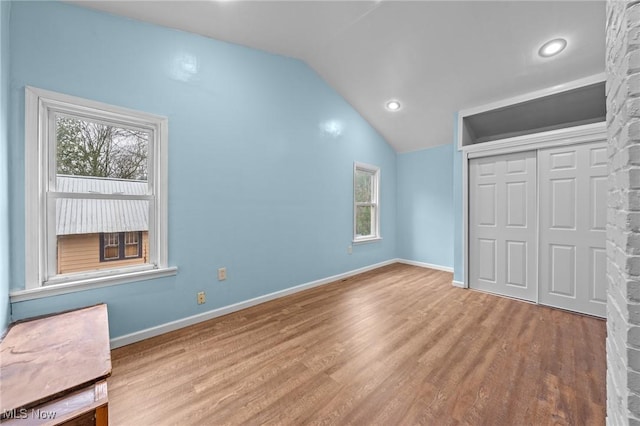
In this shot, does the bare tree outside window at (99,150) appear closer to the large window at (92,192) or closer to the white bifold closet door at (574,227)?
the large window at (92,192)

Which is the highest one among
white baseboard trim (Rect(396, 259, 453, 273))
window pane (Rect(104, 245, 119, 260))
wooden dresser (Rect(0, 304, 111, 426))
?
window pane (Rect(104, 245, 119, 260))

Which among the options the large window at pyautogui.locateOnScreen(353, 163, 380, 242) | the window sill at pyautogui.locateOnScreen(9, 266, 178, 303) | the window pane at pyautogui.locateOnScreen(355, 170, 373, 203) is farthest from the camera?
the window pane at pyautogui.locateOnScreen(355, 170, 373, 203)

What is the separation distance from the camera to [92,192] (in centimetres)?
195

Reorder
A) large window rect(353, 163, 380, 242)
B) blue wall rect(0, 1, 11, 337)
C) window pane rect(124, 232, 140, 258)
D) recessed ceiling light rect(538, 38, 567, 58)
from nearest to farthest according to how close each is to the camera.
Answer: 1. blue wall rect(0, 1, 11, 337)
2. window pane rect(124, 232, 140, 258)
3. recessed ceiling light rect(538, 38, 567, 58)
4. large window rect(353, 163, 380, 242)

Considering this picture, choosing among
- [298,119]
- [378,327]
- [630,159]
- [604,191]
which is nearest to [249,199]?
[298,119]

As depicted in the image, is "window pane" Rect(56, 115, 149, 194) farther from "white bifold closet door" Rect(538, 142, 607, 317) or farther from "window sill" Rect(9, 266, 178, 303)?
"white bifold closet door" Rect(538, 142, 607, 317)

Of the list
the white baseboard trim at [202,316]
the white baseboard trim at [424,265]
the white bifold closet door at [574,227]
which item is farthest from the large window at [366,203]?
the white bifold closet door at [574,227]

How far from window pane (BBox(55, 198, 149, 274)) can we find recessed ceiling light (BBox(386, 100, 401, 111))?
11.6 ft

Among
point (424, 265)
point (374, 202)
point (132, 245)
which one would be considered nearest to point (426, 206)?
point (374, 202)

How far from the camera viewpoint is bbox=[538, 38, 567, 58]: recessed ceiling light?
7.89 feet

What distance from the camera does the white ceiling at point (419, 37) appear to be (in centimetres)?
221

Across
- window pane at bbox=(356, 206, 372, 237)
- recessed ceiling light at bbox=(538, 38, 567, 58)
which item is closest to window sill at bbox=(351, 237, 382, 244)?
window pane at bbox=(356, 206, 372, 237)

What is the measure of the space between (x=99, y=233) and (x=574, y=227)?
4703 mm

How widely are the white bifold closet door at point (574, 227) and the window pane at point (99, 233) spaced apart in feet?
14.2
